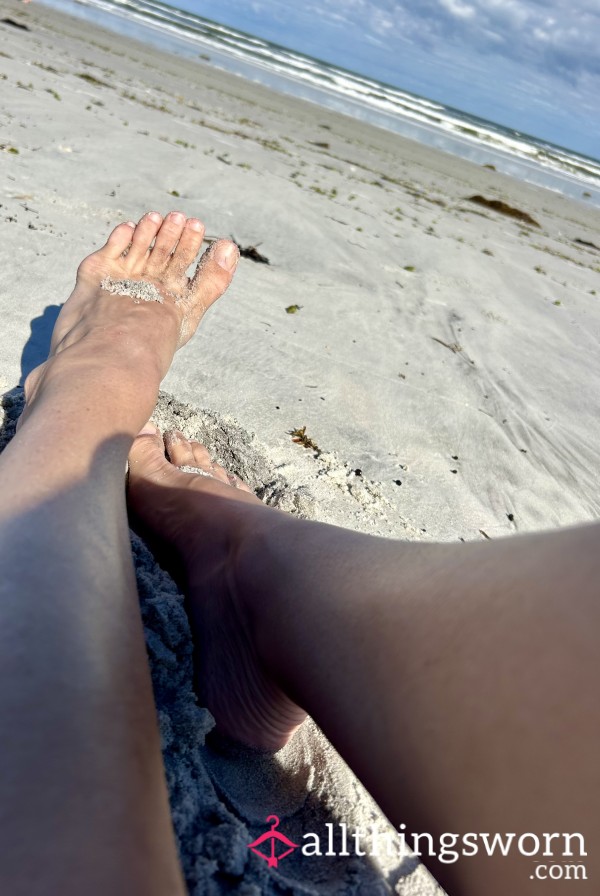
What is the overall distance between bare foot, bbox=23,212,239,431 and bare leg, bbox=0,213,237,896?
9 centimetres

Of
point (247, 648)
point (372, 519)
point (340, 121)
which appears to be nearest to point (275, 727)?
point (247, 648)

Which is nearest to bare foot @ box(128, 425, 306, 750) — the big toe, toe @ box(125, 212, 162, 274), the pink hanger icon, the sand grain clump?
the big toe

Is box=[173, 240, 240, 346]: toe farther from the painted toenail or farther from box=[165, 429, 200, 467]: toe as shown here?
box=[165, 429, 200, 467]: toe

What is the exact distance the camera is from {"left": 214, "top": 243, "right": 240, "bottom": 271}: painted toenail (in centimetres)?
215

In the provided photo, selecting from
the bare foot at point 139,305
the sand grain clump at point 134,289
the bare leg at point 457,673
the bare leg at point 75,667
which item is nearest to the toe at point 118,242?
the bare foot at point 139,305

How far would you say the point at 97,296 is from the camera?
1.88 meters

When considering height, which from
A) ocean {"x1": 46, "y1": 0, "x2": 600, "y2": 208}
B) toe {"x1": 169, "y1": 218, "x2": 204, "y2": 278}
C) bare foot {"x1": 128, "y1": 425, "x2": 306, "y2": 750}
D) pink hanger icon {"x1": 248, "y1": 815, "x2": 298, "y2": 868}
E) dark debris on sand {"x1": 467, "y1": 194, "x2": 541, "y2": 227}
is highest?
ocean {"x1": 46, "y1": 0, "x2": 600, "y2": 208}

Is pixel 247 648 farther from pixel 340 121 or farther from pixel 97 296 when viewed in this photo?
pixel 340 121

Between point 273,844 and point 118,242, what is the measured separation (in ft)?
5.51

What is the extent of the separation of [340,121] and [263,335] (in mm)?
10642

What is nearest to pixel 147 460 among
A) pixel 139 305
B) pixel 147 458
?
pixel 147 458

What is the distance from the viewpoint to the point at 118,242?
2.06 metres

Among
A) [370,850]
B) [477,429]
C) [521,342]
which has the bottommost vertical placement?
[370,850]

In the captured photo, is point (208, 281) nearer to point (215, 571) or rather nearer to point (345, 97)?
point (215, 571)
